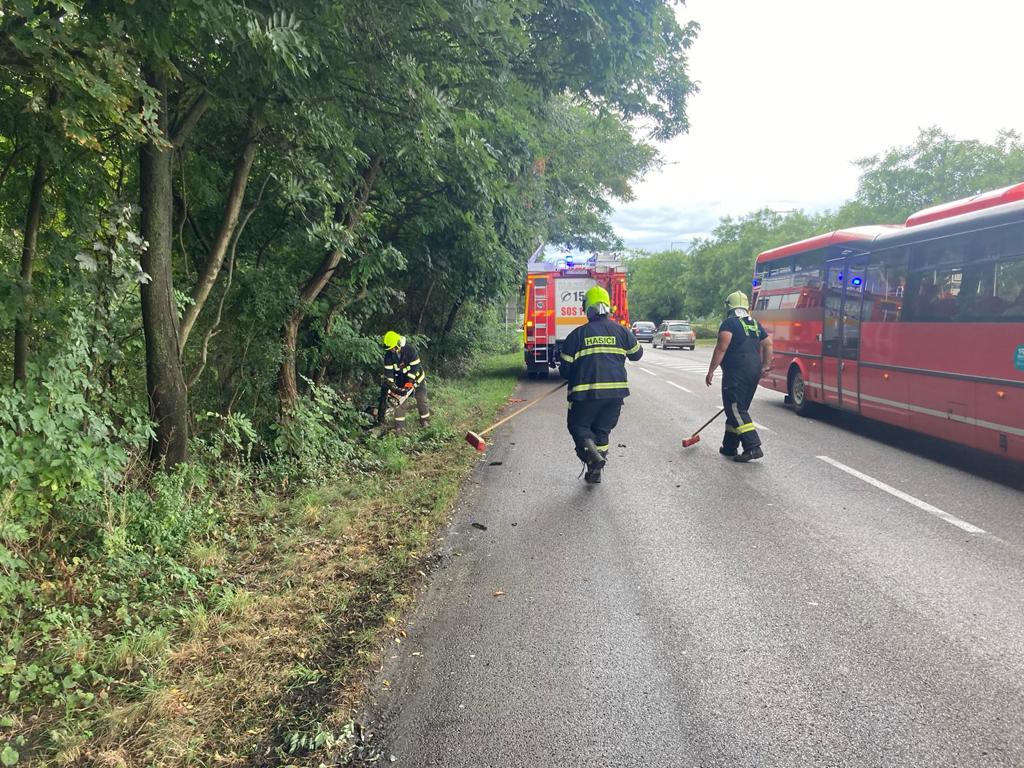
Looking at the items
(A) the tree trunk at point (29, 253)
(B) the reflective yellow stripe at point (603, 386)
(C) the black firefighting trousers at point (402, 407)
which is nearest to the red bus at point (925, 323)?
(B) the reflective yellow stripe at point (603, 386)

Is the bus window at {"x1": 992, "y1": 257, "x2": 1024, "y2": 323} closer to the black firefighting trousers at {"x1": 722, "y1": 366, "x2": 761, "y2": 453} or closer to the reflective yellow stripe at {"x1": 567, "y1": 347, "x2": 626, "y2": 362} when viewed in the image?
the black firefighting trousers at {"x1": 722, "y1": 366, "x2": 761, "y2": 453}

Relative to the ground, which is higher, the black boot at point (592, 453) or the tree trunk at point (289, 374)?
the tree trunk at point (289, 374)

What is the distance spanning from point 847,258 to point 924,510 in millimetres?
5414

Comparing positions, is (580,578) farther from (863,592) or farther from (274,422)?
(274,422)

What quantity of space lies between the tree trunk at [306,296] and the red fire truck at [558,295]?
9371mm

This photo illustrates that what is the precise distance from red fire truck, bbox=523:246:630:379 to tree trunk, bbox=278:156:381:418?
937 cm

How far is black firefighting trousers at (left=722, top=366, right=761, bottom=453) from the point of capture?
296 inches

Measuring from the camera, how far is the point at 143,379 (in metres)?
5.56

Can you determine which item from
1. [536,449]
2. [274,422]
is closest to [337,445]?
[274,422]

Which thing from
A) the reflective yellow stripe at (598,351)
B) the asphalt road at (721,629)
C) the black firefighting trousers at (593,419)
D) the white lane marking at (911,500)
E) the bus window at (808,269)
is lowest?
the asphalt road at (721,629)

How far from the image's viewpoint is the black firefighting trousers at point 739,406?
7508 mm

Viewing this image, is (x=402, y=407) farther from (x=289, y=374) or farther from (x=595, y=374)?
(x=595, y=374)

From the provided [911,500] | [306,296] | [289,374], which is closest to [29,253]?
[289,374]

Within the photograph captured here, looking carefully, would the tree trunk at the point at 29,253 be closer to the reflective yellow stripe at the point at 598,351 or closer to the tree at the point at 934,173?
the reflective yellow stripe at the point at 598,351
